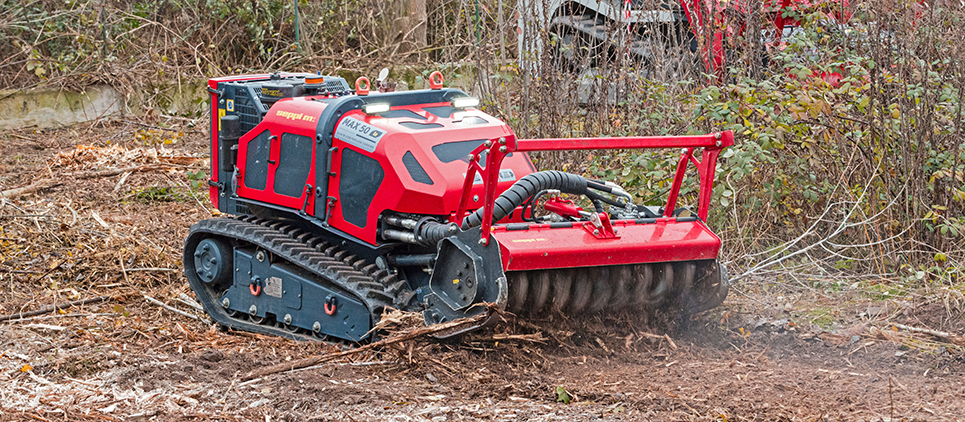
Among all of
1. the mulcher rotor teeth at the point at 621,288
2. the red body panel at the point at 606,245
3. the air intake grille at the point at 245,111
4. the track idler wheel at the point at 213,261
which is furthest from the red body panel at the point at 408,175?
the track idler wheel at the point at 213,261

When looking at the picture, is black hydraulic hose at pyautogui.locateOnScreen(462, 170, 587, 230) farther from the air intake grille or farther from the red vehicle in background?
the red vehicle in background

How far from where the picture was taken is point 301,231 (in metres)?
6.02

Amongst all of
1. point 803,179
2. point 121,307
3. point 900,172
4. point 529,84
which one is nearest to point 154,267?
point 121,307

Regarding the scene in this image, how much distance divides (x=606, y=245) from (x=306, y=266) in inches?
68.1

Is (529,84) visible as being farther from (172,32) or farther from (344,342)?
(172,32)

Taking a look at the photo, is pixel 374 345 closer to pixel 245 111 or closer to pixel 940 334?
pixel 245 111

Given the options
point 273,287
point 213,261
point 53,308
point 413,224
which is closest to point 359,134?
point 413,224

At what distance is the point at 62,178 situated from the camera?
1006 centimetres

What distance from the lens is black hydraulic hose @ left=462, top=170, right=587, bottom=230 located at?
5012mm

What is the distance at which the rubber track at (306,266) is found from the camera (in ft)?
17.3

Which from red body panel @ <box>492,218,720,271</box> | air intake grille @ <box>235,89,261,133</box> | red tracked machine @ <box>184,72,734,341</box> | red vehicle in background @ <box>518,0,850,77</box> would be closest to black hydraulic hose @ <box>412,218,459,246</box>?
red tracked machine @ <box>184,72,734,341</box>

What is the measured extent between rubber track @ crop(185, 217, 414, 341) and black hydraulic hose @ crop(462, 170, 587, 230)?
594 mm

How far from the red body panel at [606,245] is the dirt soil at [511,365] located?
44 centimetres

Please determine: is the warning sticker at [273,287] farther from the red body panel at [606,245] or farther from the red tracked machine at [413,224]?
the red body panel at [606,245]
